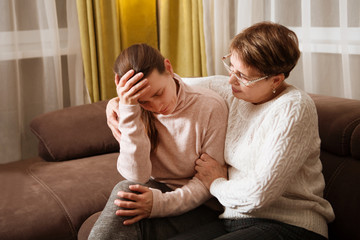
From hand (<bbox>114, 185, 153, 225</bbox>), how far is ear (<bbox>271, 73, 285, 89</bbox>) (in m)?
0.56

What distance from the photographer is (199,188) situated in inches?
63.1

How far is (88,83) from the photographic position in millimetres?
3209

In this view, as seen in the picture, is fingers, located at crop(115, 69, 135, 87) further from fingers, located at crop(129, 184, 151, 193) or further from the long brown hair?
fingers, located at crop(129, 184, 151, 193)

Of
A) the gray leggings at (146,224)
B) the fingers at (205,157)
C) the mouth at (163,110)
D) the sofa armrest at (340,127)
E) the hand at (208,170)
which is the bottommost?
the gray leggings at (146,224)

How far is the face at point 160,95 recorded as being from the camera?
150cm

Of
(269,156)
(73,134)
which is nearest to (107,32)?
(73,134)

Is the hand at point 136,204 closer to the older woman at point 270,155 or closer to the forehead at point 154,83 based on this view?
the older woman at point 270,155

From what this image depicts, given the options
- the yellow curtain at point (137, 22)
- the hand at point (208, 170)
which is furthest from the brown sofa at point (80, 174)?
→ the yellow curtain at point (137, 22)

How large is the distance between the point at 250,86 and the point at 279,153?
0.87ft

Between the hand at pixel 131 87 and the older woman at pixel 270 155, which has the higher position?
the hand at pixel 131 87

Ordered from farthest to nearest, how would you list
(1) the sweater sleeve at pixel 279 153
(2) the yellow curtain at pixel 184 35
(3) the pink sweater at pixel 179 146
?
(2) the yellow curtain at pixel 184 35 → (3) the pink sweater at pixel 179 146 → (1) the sweater sleeve at pixel 279 153

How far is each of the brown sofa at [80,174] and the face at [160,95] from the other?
1.99ft

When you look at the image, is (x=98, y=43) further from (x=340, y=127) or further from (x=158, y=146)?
(x=340, y=127)

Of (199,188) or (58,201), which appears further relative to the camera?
(58,201)
